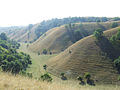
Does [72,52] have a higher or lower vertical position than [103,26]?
lower

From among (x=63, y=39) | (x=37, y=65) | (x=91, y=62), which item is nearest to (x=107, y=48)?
(x=91, y=62)

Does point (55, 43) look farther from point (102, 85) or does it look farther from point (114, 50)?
point (102, 85)

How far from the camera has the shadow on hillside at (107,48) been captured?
62550 millimetres

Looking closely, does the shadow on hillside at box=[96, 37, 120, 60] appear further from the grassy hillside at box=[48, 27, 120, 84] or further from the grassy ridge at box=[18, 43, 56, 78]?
the grassy ridge at box=[18, 43, 56, 78]

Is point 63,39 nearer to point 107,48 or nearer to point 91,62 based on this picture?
point 107,48

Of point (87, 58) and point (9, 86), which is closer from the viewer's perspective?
point (9, 86)

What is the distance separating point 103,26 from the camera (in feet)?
404

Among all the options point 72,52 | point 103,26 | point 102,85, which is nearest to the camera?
point 102,85

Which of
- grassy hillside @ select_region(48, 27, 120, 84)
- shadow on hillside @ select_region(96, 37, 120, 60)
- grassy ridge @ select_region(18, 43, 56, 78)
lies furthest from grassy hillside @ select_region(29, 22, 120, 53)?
shadow on hillside @ select_region(96, 37, 120, 60)

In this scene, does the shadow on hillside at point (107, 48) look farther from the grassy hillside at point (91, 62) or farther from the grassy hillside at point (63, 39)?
the grassy hillside at point (63, 39)

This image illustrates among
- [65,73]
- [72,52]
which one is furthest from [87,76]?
[72,52]

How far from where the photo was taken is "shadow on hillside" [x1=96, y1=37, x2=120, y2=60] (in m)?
62.5

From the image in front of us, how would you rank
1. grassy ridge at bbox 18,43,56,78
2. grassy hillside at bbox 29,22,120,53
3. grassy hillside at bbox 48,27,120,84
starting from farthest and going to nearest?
grassy hillside at bbox 29,22,120,53
grassy ridge at bbox 18,43,56,78
grassy hillside at bbox 48,27,120,84

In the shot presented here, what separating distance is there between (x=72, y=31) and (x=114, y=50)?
62.9m
